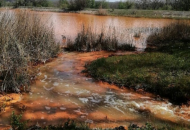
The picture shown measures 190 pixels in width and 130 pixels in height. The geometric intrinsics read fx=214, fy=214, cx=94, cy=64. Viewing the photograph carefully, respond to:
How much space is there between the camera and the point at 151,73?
6.33 m

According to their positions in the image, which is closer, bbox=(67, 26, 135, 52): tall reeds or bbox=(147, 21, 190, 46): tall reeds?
bbox=(67, 26, 135, 52): tall reeds

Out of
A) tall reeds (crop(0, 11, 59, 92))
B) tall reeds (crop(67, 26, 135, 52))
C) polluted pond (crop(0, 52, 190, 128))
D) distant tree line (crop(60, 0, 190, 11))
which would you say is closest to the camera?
polluted pond (crop(0, 52, 190, 128))

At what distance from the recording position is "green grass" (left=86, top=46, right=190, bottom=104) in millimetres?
5484

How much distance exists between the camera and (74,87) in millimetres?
5801

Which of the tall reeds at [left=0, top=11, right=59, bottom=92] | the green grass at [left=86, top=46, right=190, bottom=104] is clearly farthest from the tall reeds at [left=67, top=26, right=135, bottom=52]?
the tall reeds at [left=0, top=11, right=59, bottom=92]

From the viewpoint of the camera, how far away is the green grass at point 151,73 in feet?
18.0

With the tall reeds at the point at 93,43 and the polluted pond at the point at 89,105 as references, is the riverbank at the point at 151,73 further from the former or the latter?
the tall reeds at the point at 93,43

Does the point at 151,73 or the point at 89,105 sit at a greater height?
the point at 151,73

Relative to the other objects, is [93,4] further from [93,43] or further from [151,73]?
[151,73]

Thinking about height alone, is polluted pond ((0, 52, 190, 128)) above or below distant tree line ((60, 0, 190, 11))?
below

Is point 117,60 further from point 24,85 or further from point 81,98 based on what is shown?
point 24,85

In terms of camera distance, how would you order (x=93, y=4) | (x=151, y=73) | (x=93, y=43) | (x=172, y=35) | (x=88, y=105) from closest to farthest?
1. (x=88, y=105)
2. (x=151, y=73)
3. (x=93, y=43)
4. (x=172, y=35)
5. (x=93, y=4)

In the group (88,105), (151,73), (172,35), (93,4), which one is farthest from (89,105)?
(93,4)

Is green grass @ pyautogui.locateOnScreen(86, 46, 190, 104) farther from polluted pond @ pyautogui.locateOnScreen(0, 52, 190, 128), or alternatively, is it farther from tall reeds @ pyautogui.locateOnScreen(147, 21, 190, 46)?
tall reeds @ pyautogui.locateOnScreen(147, 21, 190, 46)
